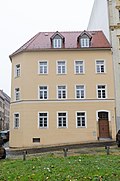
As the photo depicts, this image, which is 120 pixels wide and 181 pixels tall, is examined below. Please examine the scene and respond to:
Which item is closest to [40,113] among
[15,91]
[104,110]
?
[15,91]

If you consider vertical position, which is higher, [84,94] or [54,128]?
[84,94]

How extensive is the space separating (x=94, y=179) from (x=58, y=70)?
24.6 m

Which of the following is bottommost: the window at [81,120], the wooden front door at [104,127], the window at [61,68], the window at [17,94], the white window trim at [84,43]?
the wooden front door at [104,127]

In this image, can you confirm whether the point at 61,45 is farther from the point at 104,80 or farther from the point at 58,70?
the point at 104,80

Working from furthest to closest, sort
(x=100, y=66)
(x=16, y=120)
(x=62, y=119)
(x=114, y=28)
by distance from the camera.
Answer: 1. (x=114, y=28)
2. (x=16, y=120)
3. (x=100, y=66)
4. (x=62, y=119)

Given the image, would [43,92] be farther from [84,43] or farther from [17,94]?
[84,43]

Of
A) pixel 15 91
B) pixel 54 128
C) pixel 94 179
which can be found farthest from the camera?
pixel 15 91

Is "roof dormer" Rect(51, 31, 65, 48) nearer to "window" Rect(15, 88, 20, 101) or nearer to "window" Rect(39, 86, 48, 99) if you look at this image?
"window" Rect(39, 86, 48, 99)

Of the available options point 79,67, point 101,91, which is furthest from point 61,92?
point 101,91

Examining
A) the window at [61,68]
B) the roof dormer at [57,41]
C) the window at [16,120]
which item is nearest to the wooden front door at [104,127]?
the window at [61,68]

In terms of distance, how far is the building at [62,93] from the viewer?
30522 mm

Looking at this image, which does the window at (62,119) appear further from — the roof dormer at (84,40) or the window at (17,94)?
the roof dormer at (84,40)

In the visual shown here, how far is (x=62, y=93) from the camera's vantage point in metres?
31.6

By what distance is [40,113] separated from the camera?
31.0m
